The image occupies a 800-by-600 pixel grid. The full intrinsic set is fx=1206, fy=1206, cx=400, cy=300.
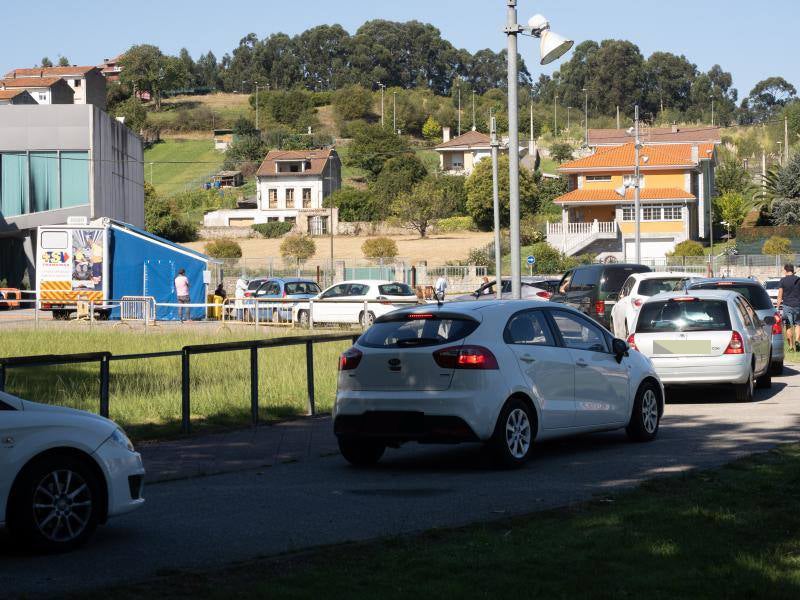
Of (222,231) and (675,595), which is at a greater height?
(222,231)

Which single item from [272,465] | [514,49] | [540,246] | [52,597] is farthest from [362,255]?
[52,597]

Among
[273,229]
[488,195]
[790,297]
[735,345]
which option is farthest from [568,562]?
[273,229]

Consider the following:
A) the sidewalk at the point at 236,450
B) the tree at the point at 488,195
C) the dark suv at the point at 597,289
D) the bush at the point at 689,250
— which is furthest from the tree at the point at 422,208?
the sidewalk at the point at 236,450

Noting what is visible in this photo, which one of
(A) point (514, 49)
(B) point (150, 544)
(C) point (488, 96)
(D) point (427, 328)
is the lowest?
(B) point (150, 544)

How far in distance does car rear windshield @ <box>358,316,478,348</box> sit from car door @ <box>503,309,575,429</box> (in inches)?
19.1

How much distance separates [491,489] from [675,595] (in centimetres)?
417

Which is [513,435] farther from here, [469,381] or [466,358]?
[466,358]

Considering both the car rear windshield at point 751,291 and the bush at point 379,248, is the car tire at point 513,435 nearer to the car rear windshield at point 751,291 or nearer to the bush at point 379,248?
the car rear windshield at point 751,291

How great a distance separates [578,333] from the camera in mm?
12953

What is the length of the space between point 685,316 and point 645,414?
4.64m

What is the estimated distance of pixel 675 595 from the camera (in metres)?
6.17

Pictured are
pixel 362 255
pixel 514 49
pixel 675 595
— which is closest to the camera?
pixel 675 595

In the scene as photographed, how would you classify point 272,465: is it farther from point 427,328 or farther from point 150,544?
point 150,544

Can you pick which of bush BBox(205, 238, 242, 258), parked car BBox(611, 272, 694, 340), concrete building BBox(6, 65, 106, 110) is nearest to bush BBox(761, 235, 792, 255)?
bush BBox(205, 238, 242, 258)
